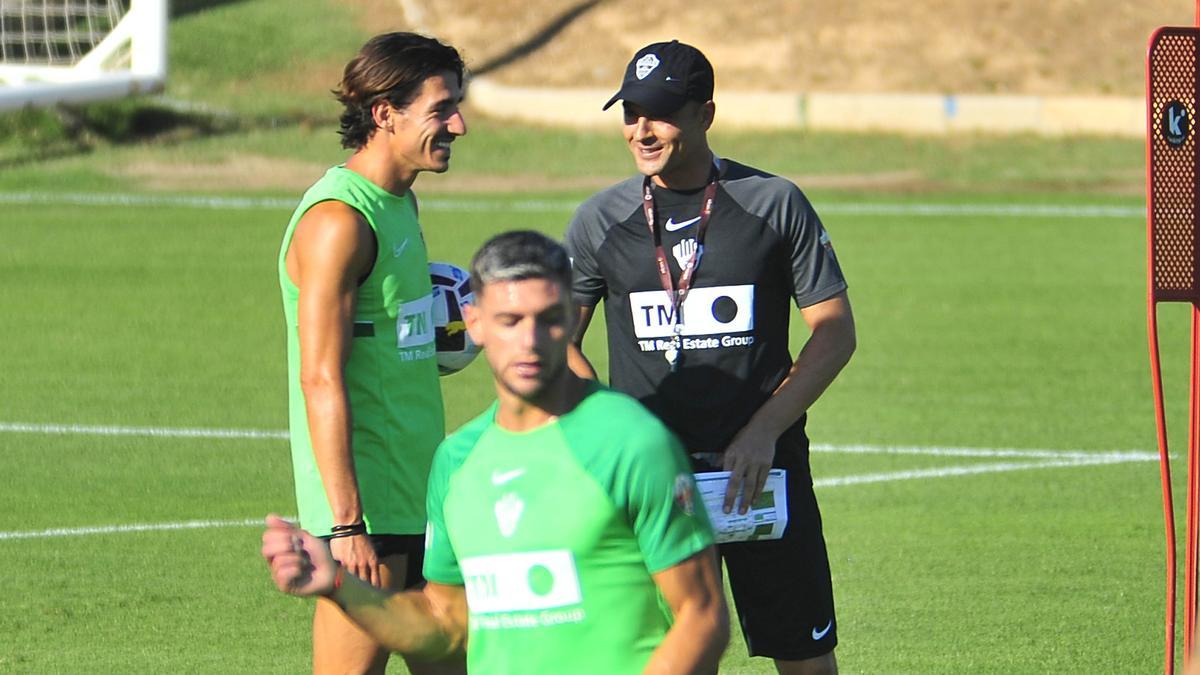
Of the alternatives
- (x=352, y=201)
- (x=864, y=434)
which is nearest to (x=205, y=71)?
(x=864, y=434)

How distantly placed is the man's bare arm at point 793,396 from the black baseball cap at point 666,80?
0.76 meters

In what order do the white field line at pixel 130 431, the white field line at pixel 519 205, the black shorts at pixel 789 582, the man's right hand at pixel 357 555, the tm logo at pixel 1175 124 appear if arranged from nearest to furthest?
the man's right hand at pixel 357 555 → the black shorts at pixel 789 582 → the tm logo at pixel 1175 124 → the white field line at pixel 130 431 → the white field line at pixel 519 205

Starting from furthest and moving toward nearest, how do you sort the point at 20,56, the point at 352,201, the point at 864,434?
the point at 20,56 < the point at 864,434 < the point at 352,201

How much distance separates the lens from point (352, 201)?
19.1 ft

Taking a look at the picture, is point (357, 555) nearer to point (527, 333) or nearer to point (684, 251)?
point (684, 251)

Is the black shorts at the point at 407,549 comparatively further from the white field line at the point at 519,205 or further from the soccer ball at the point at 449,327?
the white field line at the point at 519,205

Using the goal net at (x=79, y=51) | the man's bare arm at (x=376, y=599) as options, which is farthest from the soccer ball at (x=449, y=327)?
the goal net at (x=79, y=51)

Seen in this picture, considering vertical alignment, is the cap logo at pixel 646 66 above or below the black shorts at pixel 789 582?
above

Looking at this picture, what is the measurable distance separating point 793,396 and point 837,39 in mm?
27087

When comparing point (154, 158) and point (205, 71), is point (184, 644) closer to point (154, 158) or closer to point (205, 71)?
point (154, 158)

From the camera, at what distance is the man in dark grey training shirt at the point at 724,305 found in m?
6.19

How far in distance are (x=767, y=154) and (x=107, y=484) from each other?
17.1 m

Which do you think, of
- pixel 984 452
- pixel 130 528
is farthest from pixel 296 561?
pixel 984 452

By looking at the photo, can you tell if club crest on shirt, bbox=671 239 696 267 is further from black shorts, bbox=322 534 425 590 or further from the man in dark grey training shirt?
Result: black shorts, bbox=322 534 425 590
